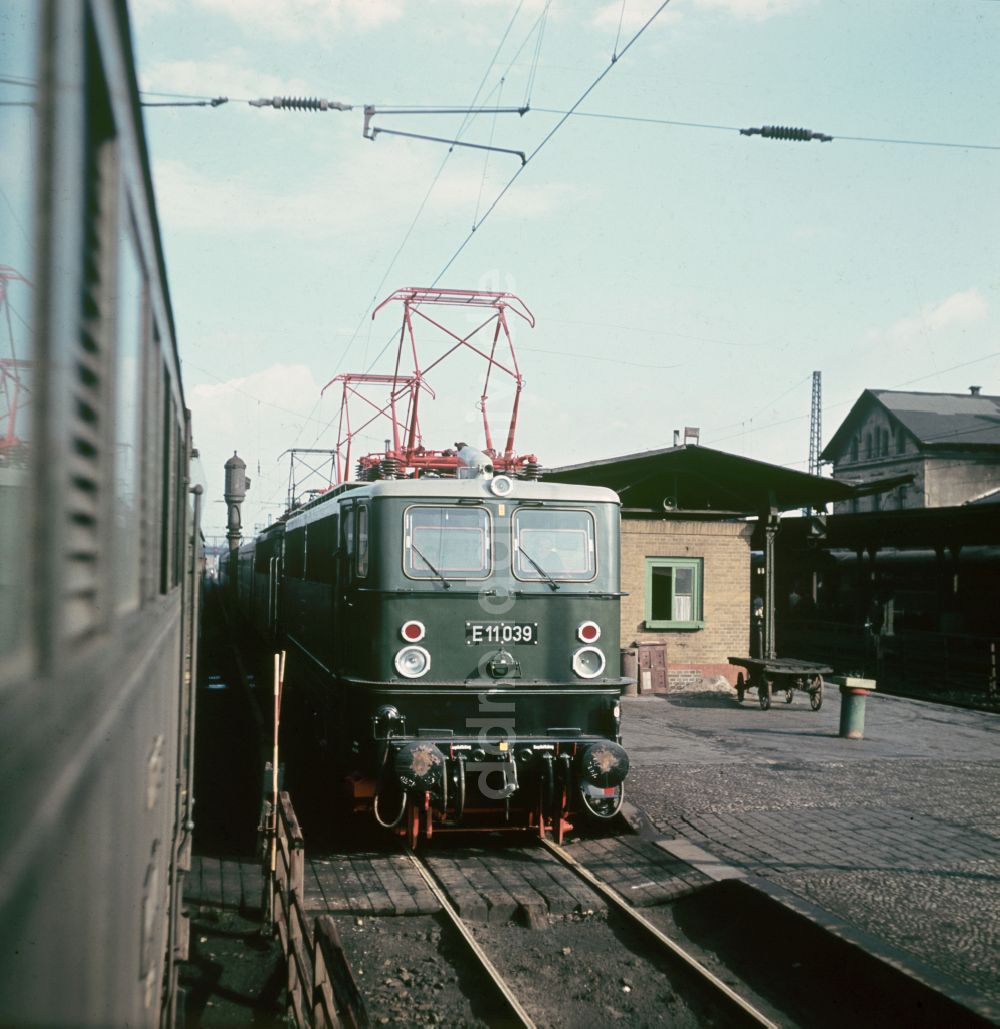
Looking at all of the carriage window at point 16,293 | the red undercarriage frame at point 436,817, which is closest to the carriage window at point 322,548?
the red undercarriage frame at point 436,817

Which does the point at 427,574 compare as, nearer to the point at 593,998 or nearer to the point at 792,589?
the point at 593,998

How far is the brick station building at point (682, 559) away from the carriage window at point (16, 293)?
54.6ft

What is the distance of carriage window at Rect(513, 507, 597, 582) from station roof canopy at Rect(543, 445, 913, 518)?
9.08 meters

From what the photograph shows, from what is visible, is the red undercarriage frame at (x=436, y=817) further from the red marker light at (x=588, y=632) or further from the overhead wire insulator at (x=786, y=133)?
the overhead wire insulator at (x=786, y=133)

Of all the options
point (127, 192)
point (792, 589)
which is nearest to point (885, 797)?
point (127, 192)

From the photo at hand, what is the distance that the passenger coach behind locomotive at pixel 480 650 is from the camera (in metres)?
7.92

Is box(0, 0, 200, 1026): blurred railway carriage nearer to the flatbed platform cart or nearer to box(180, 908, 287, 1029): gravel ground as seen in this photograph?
box(180, 908, 287, 1029): gravel ground

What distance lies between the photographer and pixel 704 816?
8.97 meters

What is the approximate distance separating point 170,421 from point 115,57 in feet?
8.09

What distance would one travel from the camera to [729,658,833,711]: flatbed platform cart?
16406 millimetres

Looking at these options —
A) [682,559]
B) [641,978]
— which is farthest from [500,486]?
[682,559]

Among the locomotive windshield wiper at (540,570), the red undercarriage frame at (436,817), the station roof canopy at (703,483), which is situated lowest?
the red undercarriage frame at (436,817)

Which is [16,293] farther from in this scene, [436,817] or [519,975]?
[436,817]

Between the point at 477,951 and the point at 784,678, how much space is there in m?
11.8
